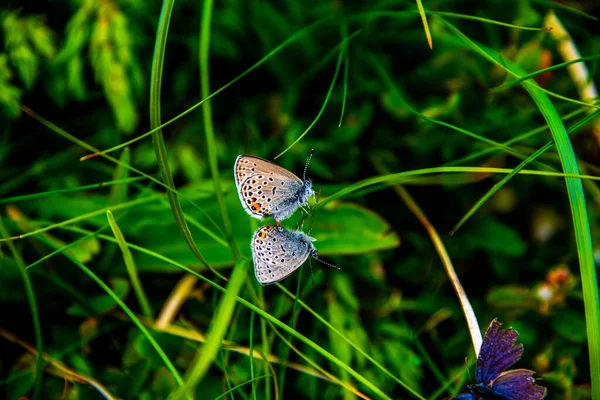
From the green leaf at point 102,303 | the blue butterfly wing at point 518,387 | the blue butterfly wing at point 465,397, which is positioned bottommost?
the green leaf at point 102,303

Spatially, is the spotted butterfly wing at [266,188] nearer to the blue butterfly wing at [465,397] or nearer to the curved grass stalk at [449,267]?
the curved grass stalk at [449,267]

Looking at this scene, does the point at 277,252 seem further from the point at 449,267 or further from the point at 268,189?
the point at 449,267

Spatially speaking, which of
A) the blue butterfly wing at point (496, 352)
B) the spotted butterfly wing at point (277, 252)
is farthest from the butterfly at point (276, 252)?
the blue butterfly wing at point (496, 352)

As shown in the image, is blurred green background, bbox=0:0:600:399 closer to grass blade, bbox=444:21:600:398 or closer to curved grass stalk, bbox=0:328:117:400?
curved grass stalk, bbox=0:328:117:400

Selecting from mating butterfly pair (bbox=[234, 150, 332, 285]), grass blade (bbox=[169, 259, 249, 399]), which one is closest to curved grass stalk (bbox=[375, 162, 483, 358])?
mating butterfly pair (bbox=[234, 150, 332, 285])

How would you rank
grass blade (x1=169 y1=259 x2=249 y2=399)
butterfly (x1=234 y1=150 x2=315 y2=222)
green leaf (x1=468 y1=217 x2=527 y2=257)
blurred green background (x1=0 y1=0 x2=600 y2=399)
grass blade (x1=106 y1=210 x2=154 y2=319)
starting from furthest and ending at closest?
green leaf (x1=468 y1=217 x2=527 y2=257) < blurred green background (x1=0 y1=0 x2=600 y2=399) < butterfly (x1=234 y1=150 x2=315 y2=222) < grass blade (x1=106 y1=210 x2=154 y2=319) < grass blade (x1=169 y1=259 x2=249 y2=399)

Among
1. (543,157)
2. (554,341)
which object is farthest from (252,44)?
(554,341)

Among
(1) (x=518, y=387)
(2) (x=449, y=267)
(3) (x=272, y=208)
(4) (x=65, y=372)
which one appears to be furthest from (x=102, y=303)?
(1) (x=518, y=387)
